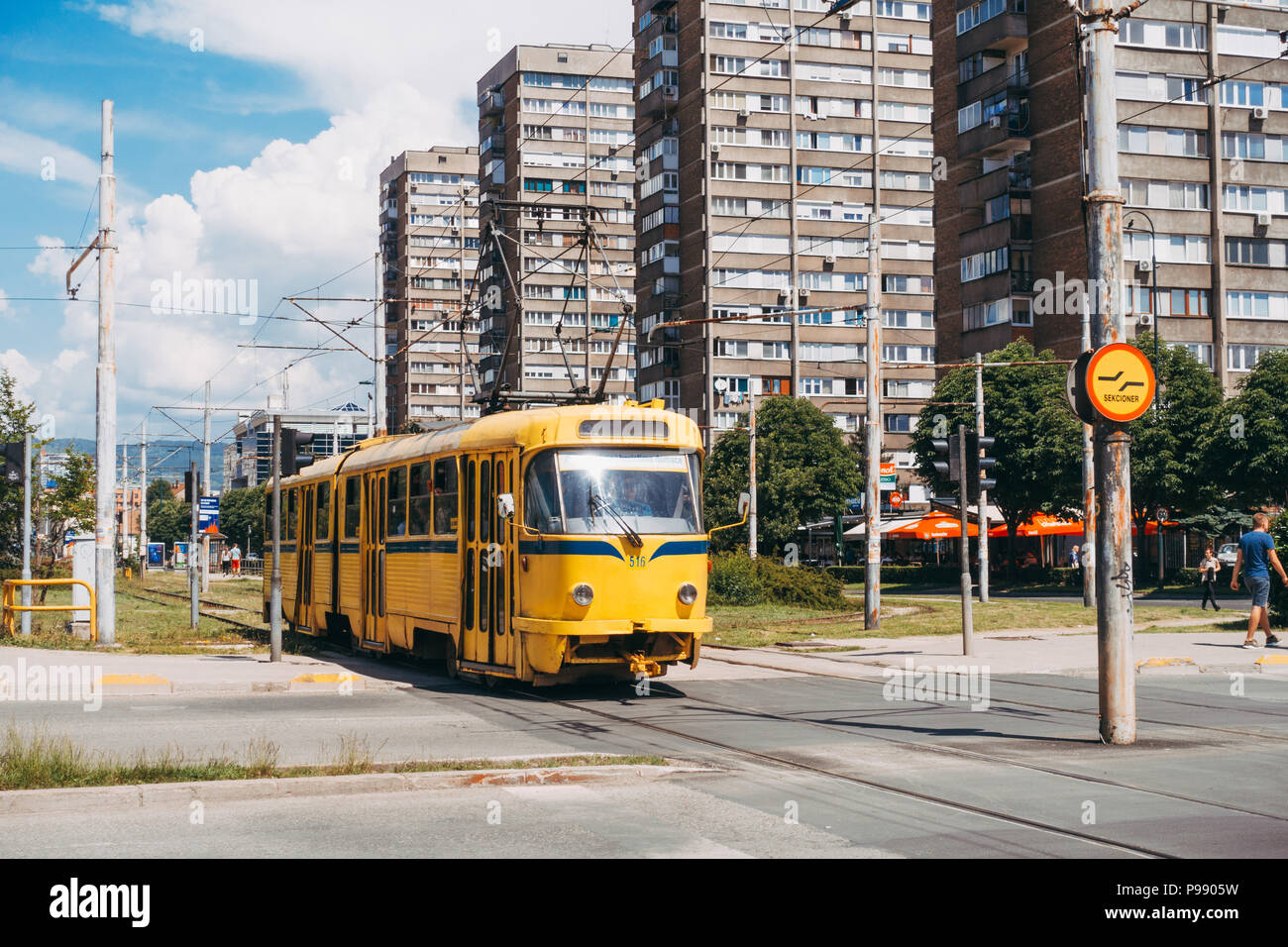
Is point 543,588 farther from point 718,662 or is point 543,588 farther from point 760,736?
point 718,662

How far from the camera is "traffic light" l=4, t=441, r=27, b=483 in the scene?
77.4ft

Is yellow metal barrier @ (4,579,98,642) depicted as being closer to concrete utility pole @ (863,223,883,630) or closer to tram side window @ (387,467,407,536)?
tram side window @ (387,467,407,536)

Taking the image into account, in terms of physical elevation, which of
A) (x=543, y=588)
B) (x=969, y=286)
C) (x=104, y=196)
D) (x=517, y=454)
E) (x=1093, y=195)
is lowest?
(x=543, y=588)

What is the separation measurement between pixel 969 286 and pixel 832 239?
20.1 meters

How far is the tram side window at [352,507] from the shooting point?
70.9 ft

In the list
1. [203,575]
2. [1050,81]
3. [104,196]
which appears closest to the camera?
[104,196]

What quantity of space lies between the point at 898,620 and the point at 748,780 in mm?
21222

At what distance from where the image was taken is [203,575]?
56.8 meters

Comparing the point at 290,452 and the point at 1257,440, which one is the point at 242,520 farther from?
the point at 290,452

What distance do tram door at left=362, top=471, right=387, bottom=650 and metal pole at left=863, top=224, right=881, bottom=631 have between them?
395 inches

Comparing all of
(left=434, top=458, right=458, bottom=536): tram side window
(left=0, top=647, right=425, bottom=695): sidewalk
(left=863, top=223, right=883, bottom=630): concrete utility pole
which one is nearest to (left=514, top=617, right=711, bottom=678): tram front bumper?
(left=434, top=458, right=458, bottom=536): tram side window

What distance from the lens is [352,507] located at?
21984 mm
